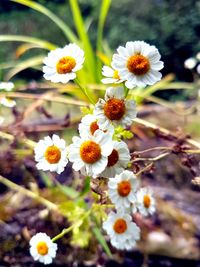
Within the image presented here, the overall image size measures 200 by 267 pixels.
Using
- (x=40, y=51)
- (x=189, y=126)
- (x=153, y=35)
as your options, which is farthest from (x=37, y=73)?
(x=189, y=126)

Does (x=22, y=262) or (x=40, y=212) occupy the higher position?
(x=40, y=212)

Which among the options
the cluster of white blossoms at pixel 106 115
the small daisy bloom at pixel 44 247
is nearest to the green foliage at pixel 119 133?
the cluster of white blossoms at pixel 106 115

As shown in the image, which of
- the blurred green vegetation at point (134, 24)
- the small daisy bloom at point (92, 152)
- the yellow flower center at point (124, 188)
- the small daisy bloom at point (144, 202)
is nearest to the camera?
the small daisy bloom at point (92, 152)

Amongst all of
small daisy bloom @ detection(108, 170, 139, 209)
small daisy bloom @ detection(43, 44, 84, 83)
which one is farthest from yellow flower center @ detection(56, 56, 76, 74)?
small daisy bloom @ detection(108, 170, 139, 209)

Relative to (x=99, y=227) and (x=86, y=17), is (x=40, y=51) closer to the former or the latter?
(x=86, y=17)

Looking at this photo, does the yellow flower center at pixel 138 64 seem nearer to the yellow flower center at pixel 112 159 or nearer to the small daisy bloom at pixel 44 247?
the yellow flower center at pixel 112 159
